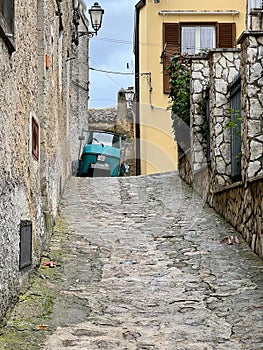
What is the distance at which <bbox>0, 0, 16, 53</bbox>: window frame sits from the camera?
488 cm

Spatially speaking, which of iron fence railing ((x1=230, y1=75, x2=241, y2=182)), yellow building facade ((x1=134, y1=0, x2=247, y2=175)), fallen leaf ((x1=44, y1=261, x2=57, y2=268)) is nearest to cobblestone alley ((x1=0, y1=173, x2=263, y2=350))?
fallen leaf ((x1=44, y1=261, x2=57, y2=268))

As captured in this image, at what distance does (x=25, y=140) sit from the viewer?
20.1 feet

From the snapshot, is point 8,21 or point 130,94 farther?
point 130,94

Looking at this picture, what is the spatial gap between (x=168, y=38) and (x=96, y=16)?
21.1 ft

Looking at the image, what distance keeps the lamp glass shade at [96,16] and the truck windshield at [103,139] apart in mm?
5765

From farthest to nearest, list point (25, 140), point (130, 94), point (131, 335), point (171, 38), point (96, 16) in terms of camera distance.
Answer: point (130, 94)
point (171, 38)
point (96, 16)
point (25, 140)
point (131, 335)

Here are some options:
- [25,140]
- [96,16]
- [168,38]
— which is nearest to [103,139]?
[168,38]

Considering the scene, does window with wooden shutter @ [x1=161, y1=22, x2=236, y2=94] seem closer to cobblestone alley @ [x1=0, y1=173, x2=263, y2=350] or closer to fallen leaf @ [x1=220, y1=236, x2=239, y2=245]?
cobblestone alley @ [x1=0, y1=173, x2=263, y2=350]

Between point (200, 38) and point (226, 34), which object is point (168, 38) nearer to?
point (200, 38)

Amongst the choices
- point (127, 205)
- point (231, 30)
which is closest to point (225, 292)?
point (127, 205)

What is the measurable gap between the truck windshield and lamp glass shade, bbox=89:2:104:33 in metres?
5.77

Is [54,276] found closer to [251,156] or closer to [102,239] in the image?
[102,239]

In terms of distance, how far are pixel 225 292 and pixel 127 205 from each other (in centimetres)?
540

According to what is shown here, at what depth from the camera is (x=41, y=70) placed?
779 centimetres
